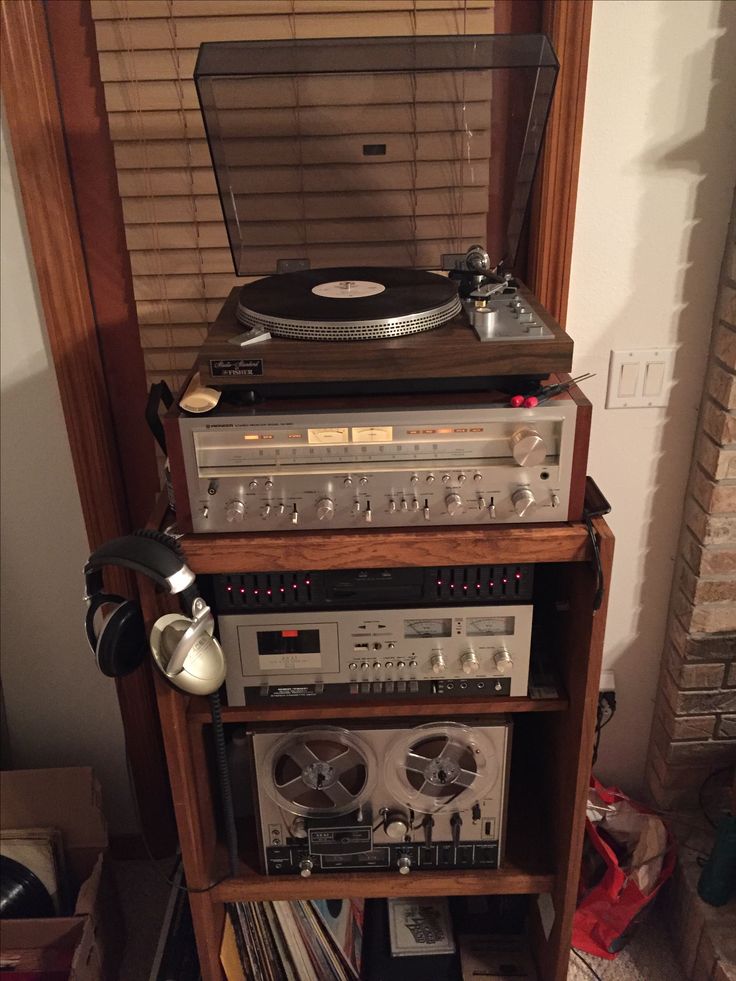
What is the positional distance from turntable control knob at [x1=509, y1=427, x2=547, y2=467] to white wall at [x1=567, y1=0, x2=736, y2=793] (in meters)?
0.51

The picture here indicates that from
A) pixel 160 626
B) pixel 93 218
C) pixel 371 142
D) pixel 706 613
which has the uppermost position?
pixel 371 142

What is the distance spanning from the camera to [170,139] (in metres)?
1.35

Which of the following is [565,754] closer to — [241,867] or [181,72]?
[241,867]

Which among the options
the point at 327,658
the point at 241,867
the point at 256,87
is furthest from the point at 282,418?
the point at 241,867

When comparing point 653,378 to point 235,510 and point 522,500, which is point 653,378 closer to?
point 522,500

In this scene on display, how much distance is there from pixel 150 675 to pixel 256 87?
1.08 metres

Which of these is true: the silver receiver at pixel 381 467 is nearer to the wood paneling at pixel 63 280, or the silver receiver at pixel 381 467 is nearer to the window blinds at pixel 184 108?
the window blinds at pixel 184 108

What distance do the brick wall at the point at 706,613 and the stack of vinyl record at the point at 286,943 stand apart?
717 mm

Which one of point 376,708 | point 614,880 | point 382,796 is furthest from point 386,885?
point 614,880

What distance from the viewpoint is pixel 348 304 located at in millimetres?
1113

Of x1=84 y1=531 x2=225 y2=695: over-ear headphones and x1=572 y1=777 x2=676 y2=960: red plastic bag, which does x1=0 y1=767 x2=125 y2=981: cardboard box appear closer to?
x1=84 y1=531 x2=225 y2=695: over-ear headphones

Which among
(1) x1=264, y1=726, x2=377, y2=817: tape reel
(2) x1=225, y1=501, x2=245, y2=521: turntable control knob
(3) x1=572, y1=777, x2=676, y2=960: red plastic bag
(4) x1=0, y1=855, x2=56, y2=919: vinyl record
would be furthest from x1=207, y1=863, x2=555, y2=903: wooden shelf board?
(2) x1=225, y1=501, x2=245, y2=521: turntable control knob

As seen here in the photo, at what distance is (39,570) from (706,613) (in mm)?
1235

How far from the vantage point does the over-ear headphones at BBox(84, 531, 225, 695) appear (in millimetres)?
1011
